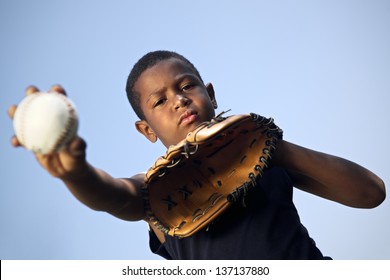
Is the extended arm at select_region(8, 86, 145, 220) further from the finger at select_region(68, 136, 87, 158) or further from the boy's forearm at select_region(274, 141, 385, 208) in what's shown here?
the boy's forearm at select_region(274, 141, 385, 208)

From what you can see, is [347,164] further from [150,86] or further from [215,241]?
[150,86]

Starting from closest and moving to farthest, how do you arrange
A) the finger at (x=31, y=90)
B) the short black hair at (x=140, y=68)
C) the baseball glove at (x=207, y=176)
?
the finger at (x=31, y=90)
the baseball glove at (x=207, y=176)
the short black hair at (x=140, y=68)

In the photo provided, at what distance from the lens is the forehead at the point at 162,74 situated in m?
2.25

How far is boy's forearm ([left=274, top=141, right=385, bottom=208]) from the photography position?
202 cm

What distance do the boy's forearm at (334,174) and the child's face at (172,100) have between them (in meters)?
0.38

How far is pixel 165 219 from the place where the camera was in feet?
6.46

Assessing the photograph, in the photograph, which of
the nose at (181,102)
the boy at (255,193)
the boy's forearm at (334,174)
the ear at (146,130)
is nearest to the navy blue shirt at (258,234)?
the boy at (255,193)

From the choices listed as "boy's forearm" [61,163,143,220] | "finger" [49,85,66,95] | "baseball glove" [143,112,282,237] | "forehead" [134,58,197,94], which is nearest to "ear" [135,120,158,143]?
"forehead" [134,58,197,94]

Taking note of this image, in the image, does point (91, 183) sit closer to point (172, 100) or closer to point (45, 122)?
point (45, 122)

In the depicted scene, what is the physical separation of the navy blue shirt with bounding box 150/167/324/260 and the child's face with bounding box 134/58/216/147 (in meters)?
0.39

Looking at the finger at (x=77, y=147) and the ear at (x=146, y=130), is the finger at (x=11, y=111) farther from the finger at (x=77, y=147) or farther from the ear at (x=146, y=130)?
the ear at (x=146, y=130)

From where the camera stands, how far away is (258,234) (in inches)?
77.5

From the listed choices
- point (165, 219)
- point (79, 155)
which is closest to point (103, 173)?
point (79, 155)
